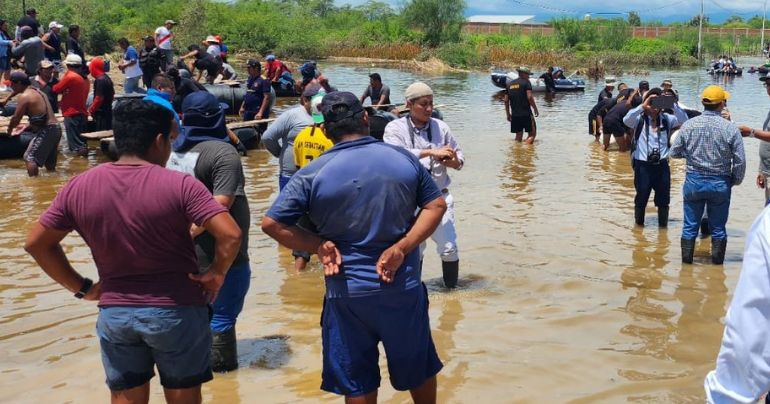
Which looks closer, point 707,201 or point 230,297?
point 230,297

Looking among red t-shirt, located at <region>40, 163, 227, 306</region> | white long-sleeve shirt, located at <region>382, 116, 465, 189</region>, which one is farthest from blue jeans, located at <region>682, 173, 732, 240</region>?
red t-shirt, located at <region>40, 163, 227, 306</region>

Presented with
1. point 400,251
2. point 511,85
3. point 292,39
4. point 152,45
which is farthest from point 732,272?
point 292,39

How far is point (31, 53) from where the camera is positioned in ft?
61.1

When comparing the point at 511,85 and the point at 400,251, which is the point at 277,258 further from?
the point at 511,85

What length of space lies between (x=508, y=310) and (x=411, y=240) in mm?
3196

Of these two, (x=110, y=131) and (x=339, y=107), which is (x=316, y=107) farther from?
(x=110, y=131)

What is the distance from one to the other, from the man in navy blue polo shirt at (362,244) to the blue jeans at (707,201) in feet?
15.3

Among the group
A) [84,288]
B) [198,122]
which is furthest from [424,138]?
[84,288]

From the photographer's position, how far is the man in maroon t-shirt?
351 centimetres

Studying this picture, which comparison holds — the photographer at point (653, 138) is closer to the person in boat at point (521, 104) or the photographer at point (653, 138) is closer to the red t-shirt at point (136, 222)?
the red t-shirt at point (136, 222)

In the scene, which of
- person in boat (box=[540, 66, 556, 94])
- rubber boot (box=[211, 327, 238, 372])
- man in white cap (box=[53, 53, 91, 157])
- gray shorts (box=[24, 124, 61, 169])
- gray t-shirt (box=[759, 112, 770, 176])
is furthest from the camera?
person in boat (box=[540, 66, 556, 94])

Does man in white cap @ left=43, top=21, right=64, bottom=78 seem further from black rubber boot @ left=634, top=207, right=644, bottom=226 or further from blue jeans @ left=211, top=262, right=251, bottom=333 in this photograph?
blue jeans @ left=211, top=262, right=251, bottom=333

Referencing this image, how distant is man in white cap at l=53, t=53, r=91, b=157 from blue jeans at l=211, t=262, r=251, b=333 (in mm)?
9888

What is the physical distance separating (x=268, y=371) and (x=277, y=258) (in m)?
3.09
